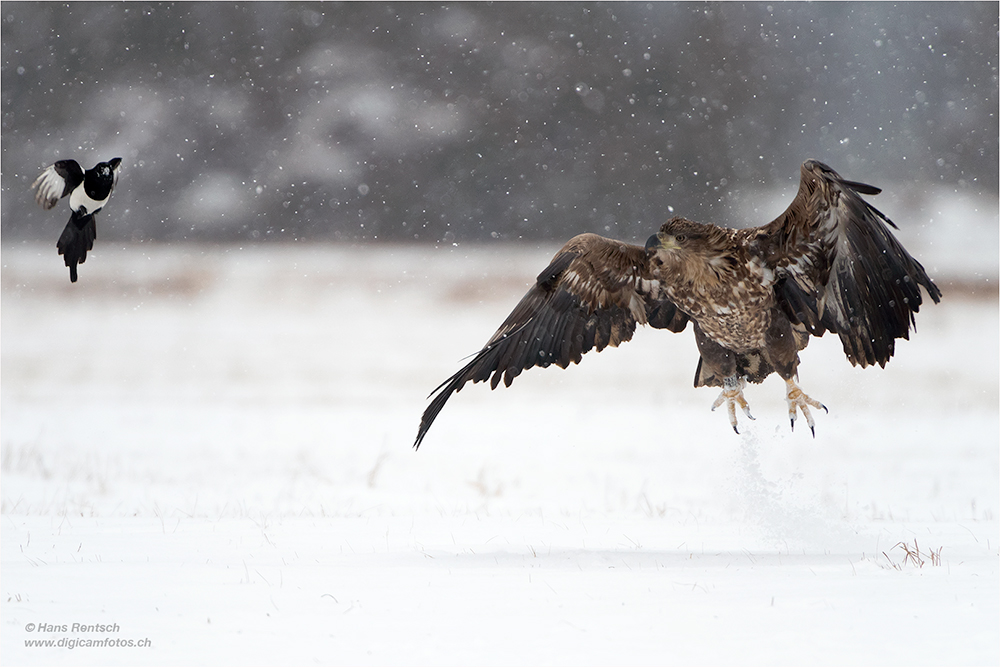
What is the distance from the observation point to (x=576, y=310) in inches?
178

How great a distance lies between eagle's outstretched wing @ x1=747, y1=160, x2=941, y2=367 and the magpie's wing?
11.2 ft

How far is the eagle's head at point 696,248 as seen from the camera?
4113 mm

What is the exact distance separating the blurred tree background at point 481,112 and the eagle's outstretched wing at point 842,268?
748cm

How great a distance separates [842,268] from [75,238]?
376cm

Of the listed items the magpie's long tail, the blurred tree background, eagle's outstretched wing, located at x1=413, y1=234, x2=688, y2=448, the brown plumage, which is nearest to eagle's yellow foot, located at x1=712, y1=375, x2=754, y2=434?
the brown plumage

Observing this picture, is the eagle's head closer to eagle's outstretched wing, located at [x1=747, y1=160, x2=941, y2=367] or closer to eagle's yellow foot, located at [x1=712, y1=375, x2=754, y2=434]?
eagle's outstretched wing, located at [x1=747, y1=160, x2=941, y2=367]

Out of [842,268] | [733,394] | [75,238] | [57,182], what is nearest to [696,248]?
[842,268]

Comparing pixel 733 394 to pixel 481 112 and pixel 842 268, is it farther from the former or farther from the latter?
pixel 481 112

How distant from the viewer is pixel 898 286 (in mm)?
4008

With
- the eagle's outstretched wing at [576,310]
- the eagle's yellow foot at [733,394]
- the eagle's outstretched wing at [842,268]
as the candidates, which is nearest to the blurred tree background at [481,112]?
the eagle's yellow foot at [733,394]

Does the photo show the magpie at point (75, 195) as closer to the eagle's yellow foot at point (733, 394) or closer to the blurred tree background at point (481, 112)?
the eagle's yellow foot at point (733, 394)

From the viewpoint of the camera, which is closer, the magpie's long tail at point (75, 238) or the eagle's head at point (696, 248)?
the eagle's head at point (696, 248)

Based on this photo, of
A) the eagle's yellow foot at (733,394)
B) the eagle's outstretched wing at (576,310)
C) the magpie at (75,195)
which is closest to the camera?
the eagle's outstretched wing at (576,310)

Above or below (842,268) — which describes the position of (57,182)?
below
